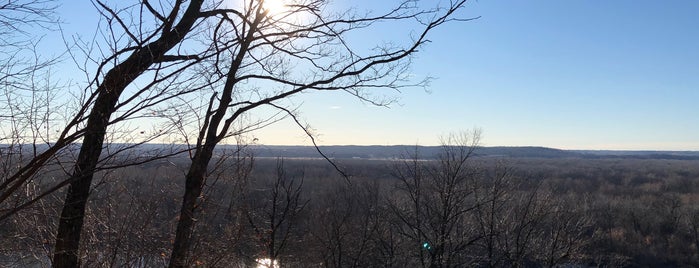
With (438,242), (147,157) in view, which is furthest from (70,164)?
(438,242)

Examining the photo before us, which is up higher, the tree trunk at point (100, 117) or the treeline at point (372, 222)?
the tree trunk at point (100, 117)

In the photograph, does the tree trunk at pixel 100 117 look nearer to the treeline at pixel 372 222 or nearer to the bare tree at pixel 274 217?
the treeline at pixel 372 222

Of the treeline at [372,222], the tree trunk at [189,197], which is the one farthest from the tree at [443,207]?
the tree trunk at [189,197]

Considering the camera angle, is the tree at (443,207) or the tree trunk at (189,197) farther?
the tree at (443,207)

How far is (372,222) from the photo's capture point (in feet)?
80.6

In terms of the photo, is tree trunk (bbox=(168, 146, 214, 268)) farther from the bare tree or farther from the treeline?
the bare tree

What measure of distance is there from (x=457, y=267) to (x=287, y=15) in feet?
50.2

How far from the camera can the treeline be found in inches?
256

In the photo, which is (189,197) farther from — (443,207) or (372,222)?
(372,222)

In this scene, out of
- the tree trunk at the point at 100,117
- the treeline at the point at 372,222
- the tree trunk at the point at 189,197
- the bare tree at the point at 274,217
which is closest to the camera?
the tree trunk at the point at 100,117

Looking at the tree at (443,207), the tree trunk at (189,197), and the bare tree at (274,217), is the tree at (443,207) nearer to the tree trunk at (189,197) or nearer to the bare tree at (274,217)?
the bare tree at (274,217)

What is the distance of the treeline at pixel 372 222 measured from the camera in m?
6.51

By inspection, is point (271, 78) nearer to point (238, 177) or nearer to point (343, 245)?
point (238, 177)

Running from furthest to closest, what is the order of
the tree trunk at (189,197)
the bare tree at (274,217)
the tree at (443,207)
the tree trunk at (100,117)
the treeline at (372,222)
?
the tree at (443,207) < the bare tree at (274,217) < the treeline at (372,222) < the tree trunk at (189,197) < the tree trunk at (100,117)
